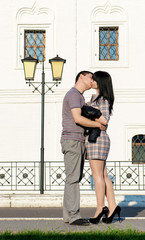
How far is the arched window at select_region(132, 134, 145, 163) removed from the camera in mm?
17016

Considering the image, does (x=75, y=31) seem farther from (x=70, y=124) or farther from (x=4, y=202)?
(x=70, y=124)

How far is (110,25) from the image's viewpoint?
17578 millimetres

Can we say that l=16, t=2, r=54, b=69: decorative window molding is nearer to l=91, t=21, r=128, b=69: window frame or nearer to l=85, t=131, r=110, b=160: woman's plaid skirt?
l=91, t=21, r=128, b=69: window frame

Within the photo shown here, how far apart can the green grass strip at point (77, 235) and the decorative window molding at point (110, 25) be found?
12.6 meters

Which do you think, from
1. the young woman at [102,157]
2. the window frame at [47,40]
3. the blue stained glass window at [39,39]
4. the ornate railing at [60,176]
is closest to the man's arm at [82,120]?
the young woman at [102,157]

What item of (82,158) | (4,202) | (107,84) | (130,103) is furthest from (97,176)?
(130,103)

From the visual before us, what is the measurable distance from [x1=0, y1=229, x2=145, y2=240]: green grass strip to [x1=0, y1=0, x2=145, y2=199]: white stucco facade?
11989mm

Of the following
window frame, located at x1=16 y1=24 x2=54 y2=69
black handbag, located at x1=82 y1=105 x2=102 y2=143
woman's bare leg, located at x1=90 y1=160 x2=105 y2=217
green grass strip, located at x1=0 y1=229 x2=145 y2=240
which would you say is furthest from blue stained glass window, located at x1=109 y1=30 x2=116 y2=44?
green grass strip, located at x1=0 y1=229 x2=145 y2=240

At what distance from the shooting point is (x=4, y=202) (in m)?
11.1

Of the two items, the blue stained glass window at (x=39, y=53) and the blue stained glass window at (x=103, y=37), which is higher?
the blue stained glass window at (x=103, y=37)

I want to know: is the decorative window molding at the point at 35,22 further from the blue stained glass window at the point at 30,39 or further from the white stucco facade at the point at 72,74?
the blue stained glass window at the point at 30,39

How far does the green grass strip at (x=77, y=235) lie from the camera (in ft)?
15.4

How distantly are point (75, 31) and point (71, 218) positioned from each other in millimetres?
12477

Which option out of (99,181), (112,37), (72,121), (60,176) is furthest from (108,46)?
(99,181)
